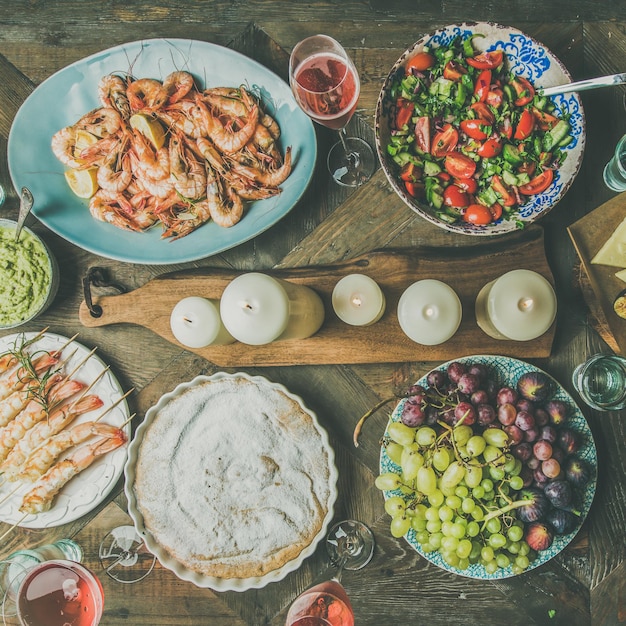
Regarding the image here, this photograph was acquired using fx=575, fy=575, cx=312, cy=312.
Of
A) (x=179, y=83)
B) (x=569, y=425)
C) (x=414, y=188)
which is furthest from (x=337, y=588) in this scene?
(x=179, y=83)

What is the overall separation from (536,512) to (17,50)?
5.07ft

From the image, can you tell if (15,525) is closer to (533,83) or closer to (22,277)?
(22,277)

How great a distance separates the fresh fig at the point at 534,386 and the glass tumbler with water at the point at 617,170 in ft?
1.51

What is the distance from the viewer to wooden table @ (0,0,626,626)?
1.25 metres

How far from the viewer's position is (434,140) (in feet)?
3.94

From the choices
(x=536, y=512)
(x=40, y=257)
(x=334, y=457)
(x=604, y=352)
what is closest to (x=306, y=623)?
(x=334, y=457)

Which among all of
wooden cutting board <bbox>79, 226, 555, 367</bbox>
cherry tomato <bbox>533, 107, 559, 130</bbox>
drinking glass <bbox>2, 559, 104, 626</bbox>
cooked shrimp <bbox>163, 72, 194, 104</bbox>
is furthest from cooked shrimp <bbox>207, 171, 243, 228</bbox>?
drinking glass <bbox>2, 559, 104, 626</bbox>

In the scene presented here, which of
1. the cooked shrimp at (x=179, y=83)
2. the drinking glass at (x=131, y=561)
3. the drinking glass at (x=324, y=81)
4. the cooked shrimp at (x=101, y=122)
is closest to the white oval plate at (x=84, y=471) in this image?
the drinking glass at (x=131, y=561)

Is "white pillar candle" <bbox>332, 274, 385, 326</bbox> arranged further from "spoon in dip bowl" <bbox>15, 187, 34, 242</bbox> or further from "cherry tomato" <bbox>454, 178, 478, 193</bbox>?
"spoon in dip bowl" <bbox>15, 187, 34, 242</bbox>

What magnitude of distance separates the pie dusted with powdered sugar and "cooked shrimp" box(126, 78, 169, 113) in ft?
2.08

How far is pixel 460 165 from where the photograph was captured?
3.87 feet

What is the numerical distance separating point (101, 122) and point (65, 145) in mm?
98

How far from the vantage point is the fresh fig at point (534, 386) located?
44.5 inches

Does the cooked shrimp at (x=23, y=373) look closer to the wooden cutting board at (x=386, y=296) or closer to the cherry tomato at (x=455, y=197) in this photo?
the wooden cutting board at (x=386, y=296)
